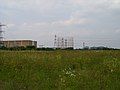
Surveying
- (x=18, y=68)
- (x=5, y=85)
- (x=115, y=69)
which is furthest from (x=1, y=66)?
(x=115, y=69)

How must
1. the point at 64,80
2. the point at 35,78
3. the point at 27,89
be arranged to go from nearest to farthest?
the point at 27,89 < the point at 64,80 < the point at 35,78

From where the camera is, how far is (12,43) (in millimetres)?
82562

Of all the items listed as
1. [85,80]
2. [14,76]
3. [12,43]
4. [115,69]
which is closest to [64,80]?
[85,80]

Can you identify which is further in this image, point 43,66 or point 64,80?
point 43,66

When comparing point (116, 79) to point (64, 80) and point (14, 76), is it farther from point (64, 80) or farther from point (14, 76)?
point (14, 76)

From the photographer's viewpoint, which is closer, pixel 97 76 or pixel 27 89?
pixel 27 89

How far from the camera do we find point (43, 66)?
13539 millimetres

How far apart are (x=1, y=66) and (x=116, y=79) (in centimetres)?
572

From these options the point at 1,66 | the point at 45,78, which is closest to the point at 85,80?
the point at 45,78

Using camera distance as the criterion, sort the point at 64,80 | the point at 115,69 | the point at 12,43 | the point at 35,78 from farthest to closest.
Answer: the point at 12,43 < the point at 115,69 < the point at 35,78 < the point at 64,80

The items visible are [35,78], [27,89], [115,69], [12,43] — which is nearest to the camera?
[27,89]

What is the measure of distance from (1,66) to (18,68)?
954mm

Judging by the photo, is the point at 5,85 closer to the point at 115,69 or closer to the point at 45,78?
the point at 45,78

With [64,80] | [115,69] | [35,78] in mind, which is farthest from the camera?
[115,69]
